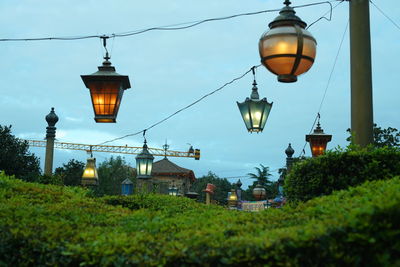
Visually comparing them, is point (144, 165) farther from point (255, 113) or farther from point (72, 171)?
point (72, 171)

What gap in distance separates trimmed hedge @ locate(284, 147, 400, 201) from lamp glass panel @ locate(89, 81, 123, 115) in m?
3.74

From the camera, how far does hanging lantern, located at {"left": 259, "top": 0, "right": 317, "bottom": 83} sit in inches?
258

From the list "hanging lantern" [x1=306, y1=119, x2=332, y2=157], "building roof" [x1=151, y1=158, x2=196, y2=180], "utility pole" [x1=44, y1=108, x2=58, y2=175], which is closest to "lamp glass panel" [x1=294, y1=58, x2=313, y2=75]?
"hanging lantern" [x1=306, y1=119, x2=332, y2=157]

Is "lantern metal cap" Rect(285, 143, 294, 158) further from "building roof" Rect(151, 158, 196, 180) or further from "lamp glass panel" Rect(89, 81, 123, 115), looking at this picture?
"building roof" Rect(151, 158, 196, 180)

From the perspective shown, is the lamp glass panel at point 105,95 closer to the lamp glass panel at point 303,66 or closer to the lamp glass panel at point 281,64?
the lamp glass panel at point 281,64

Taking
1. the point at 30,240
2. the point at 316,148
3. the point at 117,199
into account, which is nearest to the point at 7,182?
the point at 117,199

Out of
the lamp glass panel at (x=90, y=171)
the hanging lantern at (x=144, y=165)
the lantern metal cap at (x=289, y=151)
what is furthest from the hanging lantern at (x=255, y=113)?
the lamp glass panel at (x=90, y=171)

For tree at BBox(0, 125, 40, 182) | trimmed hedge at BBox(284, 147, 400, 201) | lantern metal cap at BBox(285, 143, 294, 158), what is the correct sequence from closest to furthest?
trimmed hedge at BBox(284, 147, 400, 201), lantern metal cap at BBox(285, 143, 294, 158), tree at BBox(0, 125, 40, 182)

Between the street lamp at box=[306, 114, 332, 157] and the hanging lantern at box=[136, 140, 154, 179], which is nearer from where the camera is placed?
the street lamp at box=[306, 114, 332, 157]

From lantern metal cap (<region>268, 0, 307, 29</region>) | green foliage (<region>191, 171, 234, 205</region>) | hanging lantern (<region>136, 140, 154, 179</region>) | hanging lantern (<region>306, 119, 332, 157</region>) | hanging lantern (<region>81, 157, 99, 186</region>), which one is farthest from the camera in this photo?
green foliage (<region>191, 171, 234, 205</region>)

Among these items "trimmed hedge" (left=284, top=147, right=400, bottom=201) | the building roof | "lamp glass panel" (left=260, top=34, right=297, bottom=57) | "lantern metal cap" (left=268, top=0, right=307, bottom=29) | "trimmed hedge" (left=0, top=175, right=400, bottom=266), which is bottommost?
"trimmed hedge" (left=0, top=175, right=400, bottom=266)

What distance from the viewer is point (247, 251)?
3773 mm

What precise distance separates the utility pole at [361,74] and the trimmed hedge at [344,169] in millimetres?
584

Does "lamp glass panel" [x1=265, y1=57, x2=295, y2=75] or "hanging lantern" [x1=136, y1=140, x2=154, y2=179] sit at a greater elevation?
"lamp glass panel" [x1=265, y1=57, x2=295, y2=75]
